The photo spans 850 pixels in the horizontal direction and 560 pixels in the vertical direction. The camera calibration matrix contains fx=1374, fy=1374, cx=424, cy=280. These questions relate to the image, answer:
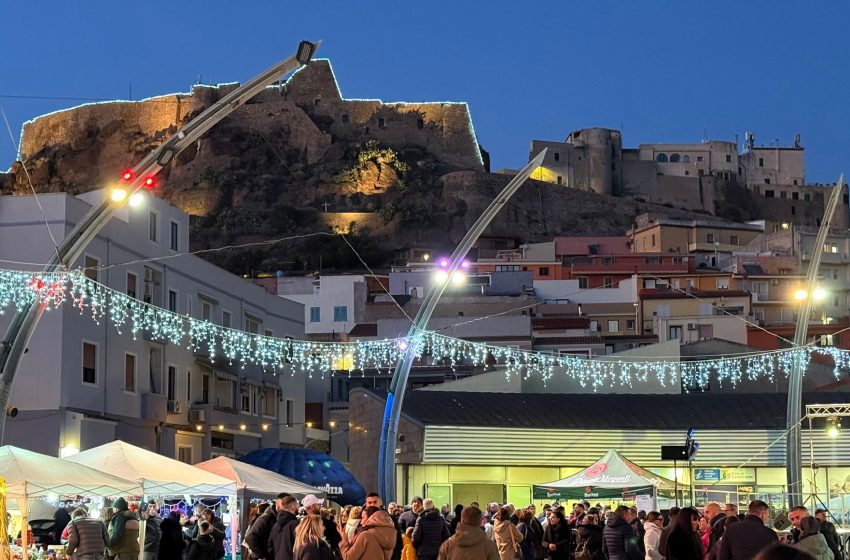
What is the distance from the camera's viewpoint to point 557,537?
20.5 meters

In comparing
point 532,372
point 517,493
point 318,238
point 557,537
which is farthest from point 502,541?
point 318,238

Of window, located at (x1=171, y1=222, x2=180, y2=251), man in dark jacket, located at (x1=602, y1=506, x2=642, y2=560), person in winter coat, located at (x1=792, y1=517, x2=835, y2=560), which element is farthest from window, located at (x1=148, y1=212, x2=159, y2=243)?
person in winter coat, located at (x1=792, y1=517, x2=835, y2=560)

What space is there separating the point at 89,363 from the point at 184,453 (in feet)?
23.3

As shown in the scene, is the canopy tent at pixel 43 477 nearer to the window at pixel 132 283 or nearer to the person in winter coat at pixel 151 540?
the person in winter coat at pixel 151 540

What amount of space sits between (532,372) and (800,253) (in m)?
44.8

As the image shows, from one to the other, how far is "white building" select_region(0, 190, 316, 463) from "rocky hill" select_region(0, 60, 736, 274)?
64.1m

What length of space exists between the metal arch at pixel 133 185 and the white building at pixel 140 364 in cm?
863

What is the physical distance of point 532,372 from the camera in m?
45.8

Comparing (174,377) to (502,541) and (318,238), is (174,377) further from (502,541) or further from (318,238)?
(318,238)

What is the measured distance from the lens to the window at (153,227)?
122 feet

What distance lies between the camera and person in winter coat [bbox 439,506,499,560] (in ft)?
36.5

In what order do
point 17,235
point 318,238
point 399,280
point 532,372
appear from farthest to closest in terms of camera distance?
point 318,238 → point 399,280 → point 532,372 → point 17,235

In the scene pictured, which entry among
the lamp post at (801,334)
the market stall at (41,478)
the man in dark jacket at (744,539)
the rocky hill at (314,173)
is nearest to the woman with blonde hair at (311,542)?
the man in dark jacket at (744,539)

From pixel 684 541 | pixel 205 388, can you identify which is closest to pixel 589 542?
pixel 684 541
